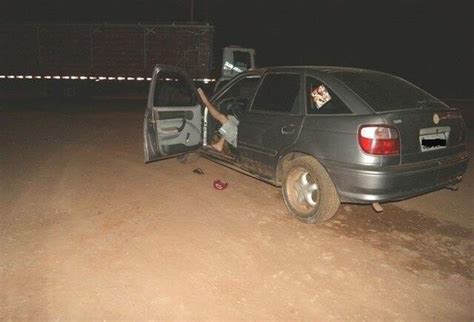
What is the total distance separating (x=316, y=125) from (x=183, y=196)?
7.14 feet

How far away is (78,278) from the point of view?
3.29 m

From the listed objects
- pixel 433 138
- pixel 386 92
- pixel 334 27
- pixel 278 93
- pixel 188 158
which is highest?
pixel 334 27

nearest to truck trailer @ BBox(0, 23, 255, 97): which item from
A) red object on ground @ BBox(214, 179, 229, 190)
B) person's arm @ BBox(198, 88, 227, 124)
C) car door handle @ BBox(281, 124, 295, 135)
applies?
person's arm @ BBox(198, 88, 227, 124)

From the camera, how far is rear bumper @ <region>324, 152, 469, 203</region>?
12.2 feet

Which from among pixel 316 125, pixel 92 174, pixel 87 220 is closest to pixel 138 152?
pixel 92 174

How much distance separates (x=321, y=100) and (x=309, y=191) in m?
1.07

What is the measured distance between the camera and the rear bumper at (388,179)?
372 cm

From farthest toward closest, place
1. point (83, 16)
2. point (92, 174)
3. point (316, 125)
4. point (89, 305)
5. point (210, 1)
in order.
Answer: point (210, 1) → point (83, 16) → point (92, 174) → point (316, 125) → point (89, 305)

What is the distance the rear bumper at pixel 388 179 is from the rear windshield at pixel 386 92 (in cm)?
61

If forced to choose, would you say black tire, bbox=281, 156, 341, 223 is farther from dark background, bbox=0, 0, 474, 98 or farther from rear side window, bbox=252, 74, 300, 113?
dark background, bbox=0, 0, 474, 98

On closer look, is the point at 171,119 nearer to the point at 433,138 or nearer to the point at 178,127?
the point at 178,127

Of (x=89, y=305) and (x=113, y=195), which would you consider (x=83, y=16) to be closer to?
(x=113, y=195)

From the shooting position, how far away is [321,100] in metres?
4.26

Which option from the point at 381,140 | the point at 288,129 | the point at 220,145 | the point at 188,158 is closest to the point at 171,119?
the point at 220,145
